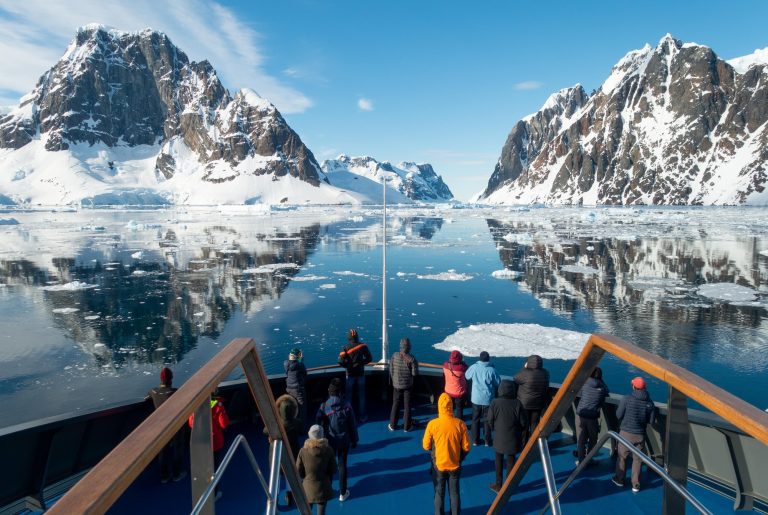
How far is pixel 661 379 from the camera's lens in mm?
2027

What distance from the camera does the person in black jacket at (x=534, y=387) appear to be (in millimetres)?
7348

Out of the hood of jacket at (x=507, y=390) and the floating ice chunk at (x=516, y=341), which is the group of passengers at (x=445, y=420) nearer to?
the hood of jacket at (x=507, y=390)

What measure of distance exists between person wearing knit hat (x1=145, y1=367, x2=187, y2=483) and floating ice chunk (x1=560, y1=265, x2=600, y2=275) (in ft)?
97.5

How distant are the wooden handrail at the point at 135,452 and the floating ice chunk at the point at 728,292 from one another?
2835 cm

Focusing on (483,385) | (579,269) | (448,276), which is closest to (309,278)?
(448,276)

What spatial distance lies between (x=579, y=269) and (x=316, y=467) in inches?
1228

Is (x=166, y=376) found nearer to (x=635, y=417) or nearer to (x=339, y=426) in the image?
(x=339, y=426)

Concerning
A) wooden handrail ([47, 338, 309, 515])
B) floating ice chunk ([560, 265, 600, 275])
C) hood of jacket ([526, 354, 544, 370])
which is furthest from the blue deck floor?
floating ice chunk ([560, 265, 600, 275])

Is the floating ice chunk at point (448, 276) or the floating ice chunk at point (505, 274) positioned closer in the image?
the floating ice chunk at point (448, 276)

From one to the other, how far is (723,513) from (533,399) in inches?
108

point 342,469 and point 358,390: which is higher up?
point 358,390

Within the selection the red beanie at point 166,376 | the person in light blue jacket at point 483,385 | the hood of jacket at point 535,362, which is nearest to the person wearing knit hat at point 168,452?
the red beanie at point 166,376

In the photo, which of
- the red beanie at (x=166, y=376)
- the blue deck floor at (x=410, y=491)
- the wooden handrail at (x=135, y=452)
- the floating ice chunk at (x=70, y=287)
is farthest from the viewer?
the floating ice chunk at (x=70, y=287)

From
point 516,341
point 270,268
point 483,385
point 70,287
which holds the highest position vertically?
point 483,385
